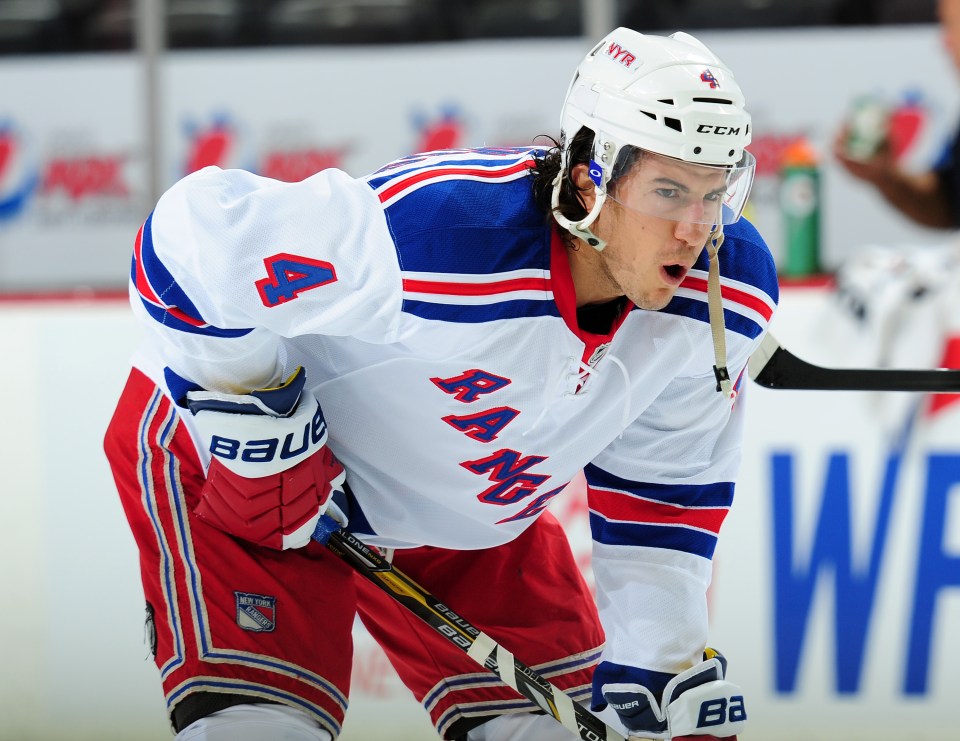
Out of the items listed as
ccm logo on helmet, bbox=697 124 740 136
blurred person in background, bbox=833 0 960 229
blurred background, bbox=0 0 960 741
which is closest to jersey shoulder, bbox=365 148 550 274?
ccm logo on helmet, bbox=697 124 740 136

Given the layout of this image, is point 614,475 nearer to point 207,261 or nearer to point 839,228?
point 207,261

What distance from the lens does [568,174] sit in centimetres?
170

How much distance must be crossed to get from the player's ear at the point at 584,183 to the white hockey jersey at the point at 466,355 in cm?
5

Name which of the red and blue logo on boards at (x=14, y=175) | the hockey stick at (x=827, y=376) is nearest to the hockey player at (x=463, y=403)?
the hockey stick at (x=827, y=376)

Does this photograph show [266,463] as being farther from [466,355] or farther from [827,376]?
[827,376]

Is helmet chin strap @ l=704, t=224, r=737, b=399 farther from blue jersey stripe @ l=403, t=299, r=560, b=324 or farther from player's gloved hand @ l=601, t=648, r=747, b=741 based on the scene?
player's gloved hand @ l=601, t=648, r=747, b=741

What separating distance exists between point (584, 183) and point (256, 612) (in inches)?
28.3

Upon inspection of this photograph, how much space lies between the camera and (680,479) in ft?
6.40

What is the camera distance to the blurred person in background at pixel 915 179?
11.9 ft

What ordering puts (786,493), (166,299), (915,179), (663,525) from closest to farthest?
1. (166,299)
2. (663,525)
3. (786,493)
4. (915,179)

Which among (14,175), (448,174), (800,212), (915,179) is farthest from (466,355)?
(14,175)

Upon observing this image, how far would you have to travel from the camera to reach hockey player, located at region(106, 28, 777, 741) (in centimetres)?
165

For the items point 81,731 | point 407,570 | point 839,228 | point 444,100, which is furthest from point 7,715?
point 839,228

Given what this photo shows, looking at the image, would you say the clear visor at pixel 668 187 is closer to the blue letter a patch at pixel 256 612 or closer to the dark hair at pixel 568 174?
the dark hair at pixel 568 174
